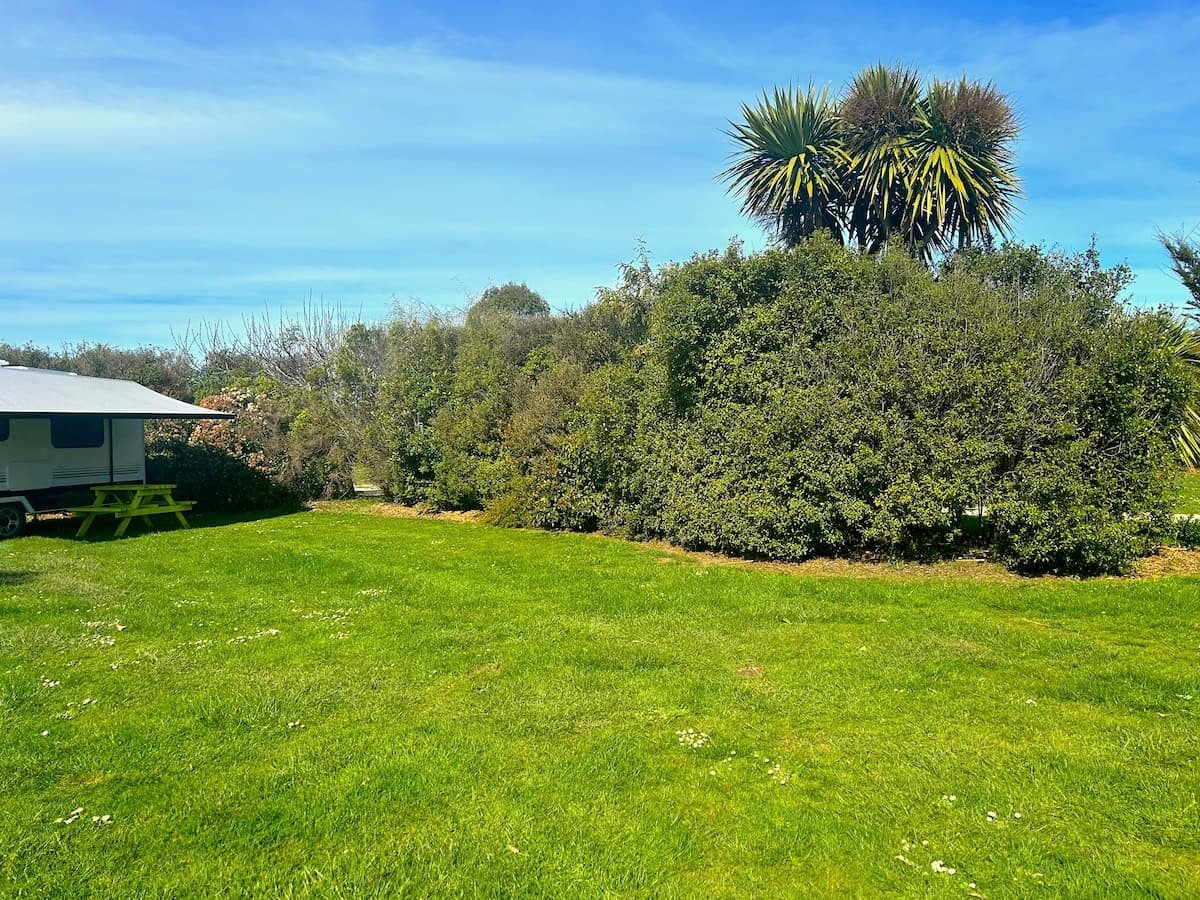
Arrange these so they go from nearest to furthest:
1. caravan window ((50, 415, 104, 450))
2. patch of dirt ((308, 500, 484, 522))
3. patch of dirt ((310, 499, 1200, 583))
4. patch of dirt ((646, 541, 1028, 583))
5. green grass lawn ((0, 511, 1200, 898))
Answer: green grass lawn ((0, 511, 1200, 898)) → patch of dirt ((310, 499, 1200, 583)) → patch of dirt ((646, 541, 1028, 583)) → caravan window ((50, 415, 104, 450)) → patch of dirt ((308, 500, 484, 522))

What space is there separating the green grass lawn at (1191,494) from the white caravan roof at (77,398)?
670 inches

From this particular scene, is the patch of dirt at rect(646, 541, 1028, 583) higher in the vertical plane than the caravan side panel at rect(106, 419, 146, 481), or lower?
lower

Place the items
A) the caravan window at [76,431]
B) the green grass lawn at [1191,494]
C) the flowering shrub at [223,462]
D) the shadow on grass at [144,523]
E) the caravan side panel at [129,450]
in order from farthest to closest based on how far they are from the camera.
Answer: the flowering shrub at [223,462] → the caravan side panel at [129,450] → the caravan window at [76,431] → the shadow on grass at [144,523] → the green grass lawn at [1191,494]

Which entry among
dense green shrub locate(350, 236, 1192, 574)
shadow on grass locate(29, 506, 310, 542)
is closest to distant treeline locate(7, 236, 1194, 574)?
dense green shrub locate(350, 236, 1192, 574)

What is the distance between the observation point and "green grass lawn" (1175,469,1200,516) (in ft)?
37.9

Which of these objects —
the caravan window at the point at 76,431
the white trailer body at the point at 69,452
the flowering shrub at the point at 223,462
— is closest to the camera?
the white trailer body at the point at 69,452

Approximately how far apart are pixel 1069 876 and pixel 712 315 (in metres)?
8.75

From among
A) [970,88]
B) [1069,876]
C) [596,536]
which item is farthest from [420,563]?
[970,88]

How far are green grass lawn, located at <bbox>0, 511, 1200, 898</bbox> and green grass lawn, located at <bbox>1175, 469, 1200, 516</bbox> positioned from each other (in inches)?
184

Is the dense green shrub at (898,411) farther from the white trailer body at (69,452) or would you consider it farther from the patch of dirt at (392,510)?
the white trailer body at (69,452)

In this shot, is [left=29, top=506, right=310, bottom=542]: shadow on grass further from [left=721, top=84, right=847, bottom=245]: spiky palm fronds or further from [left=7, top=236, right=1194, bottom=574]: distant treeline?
[left=721, top=84, right=847, bottom=245]: spiky palm fronds

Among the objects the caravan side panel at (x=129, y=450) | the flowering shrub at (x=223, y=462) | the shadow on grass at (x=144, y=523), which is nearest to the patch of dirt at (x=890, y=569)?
the shadow on grass at (x=144, y=523)

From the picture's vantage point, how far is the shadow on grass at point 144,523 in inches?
532

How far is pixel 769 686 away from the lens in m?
5.29
